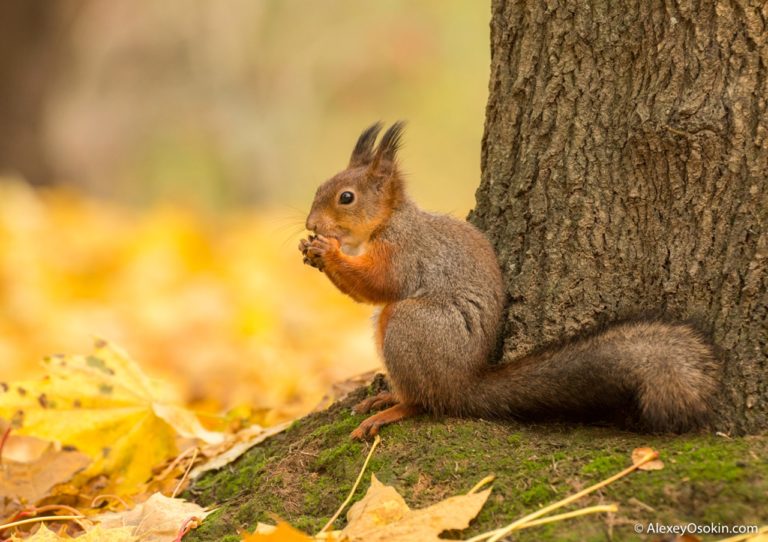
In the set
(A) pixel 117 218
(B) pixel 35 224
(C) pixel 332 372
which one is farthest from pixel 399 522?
(A) pixel 117 218

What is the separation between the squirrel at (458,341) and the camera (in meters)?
2.00

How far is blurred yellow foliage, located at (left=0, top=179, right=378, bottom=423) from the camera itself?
4.38m

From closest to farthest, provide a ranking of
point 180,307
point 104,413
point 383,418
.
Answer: point 383,418 < point 104,413 < point 180,307

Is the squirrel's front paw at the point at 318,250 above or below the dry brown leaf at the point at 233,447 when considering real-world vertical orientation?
above

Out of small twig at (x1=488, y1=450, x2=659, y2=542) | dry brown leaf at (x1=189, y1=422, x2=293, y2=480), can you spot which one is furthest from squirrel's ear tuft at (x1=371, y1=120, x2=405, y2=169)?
small twig at (x1=488, y1=450, x2=659, y2=542)

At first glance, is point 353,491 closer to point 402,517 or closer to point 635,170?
point 402,517

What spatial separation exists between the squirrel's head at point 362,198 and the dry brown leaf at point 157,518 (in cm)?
85

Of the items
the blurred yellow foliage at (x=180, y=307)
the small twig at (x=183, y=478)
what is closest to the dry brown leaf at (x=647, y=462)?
the small twig at (x=183, y=478)

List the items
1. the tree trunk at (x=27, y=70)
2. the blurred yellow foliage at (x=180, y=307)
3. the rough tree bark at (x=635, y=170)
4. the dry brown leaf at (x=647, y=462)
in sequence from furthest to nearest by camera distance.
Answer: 1. the tree trunk at (x=27, y=70)
2. the blurred yellow foliage at (x=180, y=307)
3. the rough tree bark at (x=635, y=170)
4. the dry brown leaf at (x=647, y=462)

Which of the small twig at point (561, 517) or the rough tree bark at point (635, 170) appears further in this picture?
the rough tree bark at point (635, 170)

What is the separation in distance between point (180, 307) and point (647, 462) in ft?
12.0

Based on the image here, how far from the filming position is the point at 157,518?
2152 millimetres

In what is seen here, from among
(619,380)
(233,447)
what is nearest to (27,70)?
(233,447)

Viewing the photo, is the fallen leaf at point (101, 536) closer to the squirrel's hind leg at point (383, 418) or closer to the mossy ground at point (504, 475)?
the mossy ground at point (504, 475)
